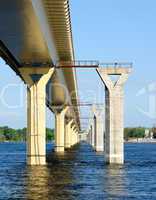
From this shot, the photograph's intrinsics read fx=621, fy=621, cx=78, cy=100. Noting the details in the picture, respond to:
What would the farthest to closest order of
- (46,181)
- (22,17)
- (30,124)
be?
(30,124), (46,181), (22,17)

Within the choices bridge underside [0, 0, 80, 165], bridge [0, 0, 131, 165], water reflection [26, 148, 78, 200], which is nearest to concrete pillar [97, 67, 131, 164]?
bridge [0, 0, 131, 165]

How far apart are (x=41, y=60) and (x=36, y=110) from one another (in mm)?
5832

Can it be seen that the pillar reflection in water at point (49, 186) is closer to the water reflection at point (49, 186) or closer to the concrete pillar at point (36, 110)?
the water reflection at point (49, 186)

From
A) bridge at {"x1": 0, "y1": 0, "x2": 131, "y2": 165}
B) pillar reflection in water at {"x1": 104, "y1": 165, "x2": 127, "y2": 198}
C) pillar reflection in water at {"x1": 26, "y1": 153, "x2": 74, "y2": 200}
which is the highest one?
bridge at {"x1": 0, "y1": 0, "x2": 131, "y2": 165}

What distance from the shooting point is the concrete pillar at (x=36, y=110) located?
65.1 metres

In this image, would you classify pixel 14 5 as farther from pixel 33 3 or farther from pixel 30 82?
pixel 30 82

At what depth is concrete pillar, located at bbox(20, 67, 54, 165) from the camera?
65.1m

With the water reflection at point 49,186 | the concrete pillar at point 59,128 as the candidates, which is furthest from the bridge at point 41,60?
the concrete pillar at point 59,128

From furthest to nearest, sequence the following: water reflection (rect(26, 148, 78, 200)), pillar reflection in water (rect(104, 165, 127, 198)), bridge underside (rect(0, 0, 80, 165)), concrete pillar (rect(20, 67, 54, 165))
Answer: concrete pillar (rect(20, 67, 54, 165)) → bridge underside (rect(0, 0, 80, 165)) → pillar reflection in water (rect(104, 165, 127, 198)) → water reflection (rect(26, 148, 78, 200))

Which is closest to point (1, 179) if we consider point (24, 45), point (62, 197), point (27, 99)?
point (24, 45)

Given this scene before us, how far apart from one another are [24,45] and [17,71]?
1655 cm

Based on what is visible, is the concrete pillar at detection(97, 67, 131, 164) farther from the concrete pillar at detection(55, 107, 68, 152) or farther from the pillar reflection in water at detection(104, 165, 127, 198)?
the concrete pillar at detection(55, 107, 68, 152)

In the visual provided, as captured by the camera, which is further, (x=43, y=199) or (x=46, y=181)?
(x=46, y=181)

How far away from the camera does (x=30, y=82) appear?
217 ft
